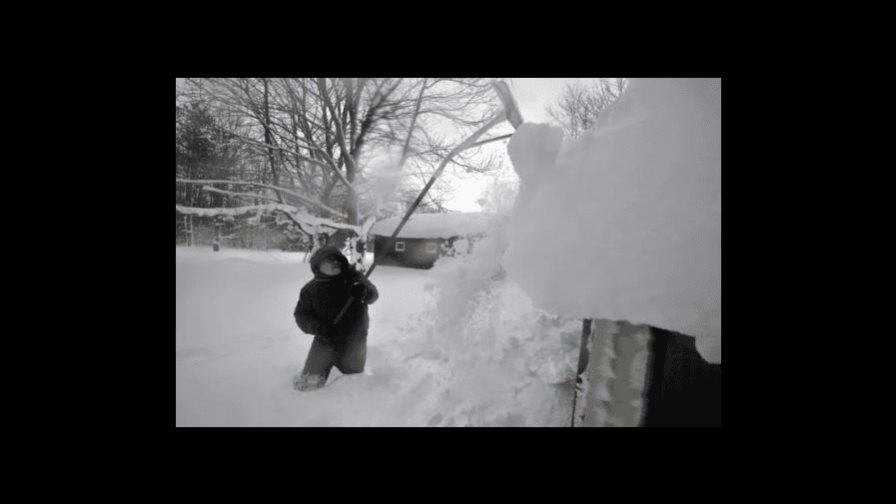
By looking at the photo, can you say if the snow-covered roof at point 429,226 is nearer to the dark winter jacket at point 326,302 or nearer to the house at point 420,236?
the house at point 420,236

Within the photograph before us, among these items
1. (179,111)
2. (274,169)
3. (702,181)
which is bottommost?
(702,181)

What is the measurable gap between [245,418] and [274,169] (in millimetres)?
7507

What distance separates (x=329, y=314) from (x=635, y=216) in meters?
2.72

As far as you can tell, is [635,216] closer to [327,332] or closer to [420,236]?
[327,332]

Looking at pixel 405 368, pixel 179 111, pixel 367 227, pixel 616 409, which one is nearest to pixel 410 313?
pixel 367 227

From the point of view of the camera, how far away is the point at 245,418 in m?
2.42

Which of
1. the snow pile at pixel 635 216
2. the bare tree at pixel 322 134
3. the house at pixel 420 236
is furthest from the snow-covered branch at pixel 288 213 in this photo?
the house at pixel 420 236

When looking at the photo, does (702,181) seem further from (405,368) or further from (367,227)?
(367,227)

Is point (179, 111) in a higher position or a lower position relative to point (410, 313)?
higher

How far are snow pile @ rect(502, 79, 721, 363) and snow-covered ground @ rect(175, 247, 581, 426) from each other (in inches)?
29.3

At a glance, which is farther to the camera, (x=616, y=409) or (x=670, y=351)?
(x=670, y=351)
